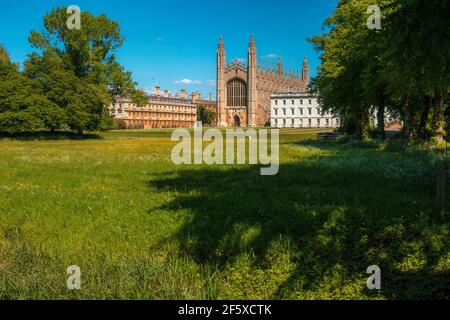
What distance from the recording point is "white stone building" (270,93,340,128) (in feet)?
452

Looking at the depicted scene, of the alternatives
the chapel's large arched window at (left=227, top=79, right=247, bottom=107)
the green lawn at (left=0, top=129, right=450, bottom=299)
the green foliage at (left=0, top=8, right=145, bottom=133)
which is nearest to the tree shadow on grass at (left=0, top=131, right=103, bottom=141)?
the green foliage at (left=0, top=8, right=145, bottom=133)

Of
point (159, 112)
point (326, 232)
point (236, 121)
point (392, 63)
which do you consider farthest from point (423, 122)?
point (159, 112)

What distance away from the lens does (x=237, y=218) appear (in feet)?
29.6

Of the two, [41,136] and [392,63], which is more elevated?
[392,63]

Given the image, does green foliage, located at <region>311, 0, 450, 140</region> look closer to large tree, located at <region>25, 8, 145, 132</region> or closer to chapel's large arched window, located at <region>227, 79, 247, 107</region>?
large tree, located at <region>25, 8, 145, 132</region>

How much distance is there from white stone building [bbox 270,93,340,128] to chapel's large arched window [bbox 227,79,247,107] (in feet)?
64.1

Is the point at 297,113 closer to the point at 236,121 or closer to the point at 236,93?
the point at 236,121

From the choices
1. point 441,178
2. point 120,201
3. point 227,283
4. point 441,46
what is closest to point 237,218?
point 227,283

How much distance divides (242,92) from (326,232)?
155000 millimetres

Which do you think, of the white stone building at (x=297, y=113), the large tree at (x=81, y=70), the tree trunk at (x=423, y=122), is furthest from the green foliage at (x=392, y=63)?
the white stone building at (x=297, y=113)

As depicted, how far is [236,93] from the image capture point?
161 metres

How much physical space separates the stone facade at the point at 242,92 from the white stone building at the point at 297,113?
1285cm

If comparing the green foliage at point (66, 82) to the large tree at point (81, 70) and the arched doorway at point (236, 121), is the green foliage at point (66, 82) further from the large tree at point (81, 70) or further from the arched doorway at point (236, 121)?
the arched doorway at point (236, 121)
